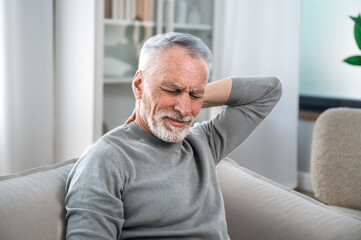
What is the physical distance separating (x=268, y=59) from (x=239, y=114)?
5.90 feet

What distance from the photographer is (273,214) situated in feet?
4.86

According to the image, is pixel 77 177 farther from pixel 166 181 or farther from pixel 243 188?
pixel 243 188

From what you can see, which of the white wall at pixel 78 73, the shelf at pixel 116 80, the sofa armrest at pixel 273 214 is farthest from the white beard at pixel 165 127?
the shelf at pixel 116 80

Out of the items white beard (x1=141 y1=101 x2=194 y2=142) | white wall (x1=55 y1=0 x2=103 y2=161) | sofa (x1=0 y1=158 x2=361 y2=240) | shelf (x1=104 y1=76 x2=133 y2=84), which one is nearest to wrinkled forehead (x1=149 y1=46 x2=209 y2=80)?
white beard (x1=141 y1=101 x2=194 y2=142)

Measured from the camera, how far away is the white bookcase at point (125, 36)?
269 centimetres

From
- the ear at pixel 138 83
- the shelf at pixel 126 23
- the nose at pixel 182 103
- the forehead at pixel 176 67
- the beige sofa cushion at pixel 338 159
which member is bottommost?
the beige sofa cushion at pixel 338 159

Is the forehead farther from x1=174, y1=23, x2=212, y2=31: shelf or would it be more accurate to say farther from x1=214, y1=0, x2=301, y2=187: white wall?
x1=214, y1=0, x2=301, y2=187: white wall

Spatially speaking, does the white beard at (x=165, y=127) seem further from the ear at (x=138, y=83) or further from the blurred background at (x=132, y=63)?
the blurred background at (x=132, y=63)

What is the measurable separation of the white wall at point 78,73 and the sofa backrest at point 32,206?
52.2 inches

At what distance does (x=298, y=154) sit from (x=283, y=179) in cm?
27

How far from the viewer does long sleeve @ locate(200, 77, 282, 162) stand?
4.97ft

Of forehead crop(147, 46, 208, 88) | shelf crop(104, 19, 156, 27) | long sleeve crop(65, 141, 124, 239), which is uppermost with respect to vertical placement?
shelf crop(104, 19, 156, 27)

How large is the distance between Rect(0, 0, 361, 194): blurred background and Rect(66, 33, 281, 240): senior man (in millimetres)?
1247

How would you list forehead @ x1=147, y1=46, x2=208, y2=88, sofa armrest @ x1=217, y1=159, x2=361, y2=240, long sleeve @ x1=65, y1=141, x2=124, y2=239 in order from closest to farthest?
long sleeve @ x1=65, y1=141, x2=124, y2=239 → forehead @ x1=147, y1=46, x2=208, y2=88 → sofa armrest @ x1=217, y1=159, x2=361, y2=240
